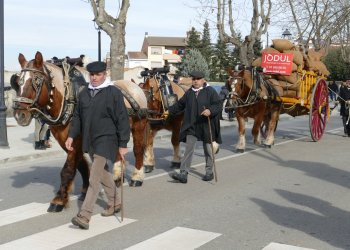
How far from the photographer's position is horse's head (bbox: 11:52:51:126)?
6637 millimetres

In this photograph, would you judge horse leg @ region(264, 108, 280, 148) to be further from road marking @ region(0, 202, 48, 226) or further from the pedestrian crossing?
the pedestrian crossing

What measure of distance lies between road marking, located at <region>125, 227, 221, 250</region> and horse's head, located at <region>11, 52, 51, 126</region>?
88.6 inches

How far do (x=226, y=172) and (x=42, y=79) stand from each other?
4.50 m

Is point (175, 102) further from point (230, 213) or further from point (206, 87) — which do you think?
point (230, 213)

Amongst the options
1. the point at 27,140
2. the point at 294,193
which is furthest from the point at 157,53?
the point at 294,193

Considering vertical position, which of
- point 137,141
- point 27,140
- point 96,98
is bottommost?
point 27,140

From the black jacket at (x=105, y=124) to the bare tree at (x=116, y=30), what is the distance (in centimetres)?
1154

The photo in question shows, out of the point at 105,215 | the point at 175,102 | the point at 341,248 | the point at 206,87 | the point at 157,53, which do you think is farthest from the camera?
the point at 157,53

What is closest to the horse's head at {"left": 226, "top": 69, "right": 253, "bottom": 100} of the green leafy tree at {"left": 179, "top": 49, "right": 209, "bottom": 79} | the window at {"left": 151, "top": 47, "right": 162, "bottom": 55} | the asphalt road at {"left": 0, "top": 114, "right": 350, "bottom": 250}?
the asphalt road at {"left": 0, "top": 114, "right": 350, "bottom": 250}

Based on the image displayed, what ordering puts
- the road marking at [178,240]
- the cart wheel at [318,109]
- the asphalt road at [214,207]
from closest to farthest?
the road marking at [178,240] → the asphalt road at [214,207] → the cart wheel at [318,109]

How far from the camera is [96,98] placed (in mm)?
6230

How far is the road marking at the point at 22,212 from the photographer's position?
6602mm

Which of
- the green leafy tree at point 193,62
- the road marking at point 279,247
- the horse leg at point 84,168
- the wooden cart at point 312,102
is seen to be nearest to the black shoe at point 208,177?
the horse leg at point 84,168

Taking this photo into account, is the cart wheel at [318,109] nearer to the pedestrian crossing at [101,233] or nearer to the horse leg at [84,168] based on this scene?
the horse leg at [84,168]
